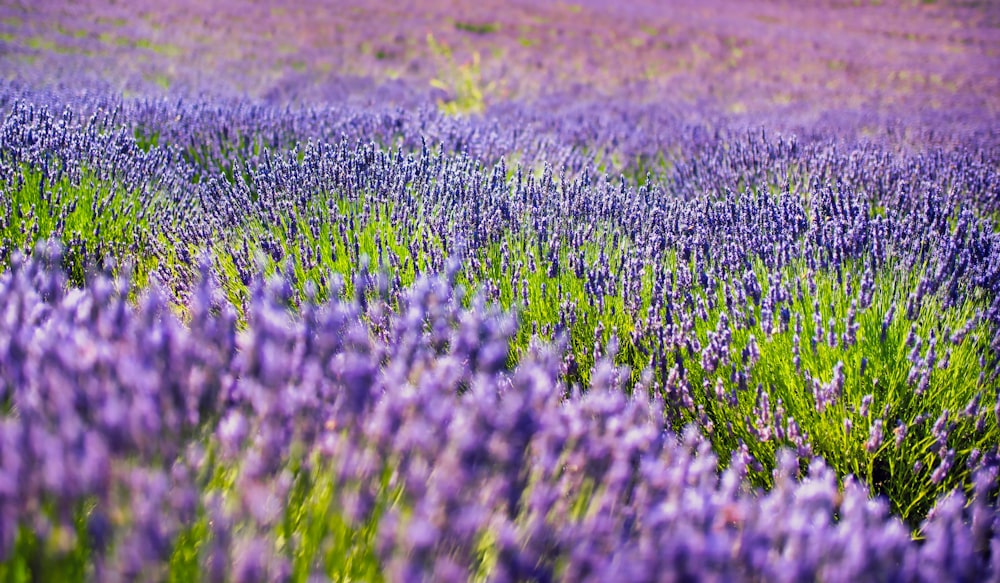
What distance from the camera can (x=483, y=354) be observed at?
1.06 meters

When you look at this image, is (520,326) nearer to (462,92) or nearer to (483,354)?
(483,354)

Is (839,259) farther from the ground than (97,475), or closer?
closer

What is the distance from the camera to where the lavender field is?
80 centimetres

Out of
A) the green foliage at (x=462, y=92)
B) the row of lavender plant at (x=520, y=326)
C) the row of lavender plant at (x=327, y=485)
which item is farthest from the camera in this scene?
the green foliage at (x=462, y=92)

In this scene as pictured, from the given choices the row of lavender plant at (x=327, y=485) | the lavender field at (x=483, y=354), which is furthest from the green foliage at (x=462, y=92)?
the row of lavender plant at (x=327, y=485)

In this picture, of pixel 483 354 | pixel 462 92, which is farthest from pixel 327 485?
pixel 462 92

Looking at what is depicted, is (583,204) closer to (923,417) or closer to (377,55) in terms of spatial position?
(923,417)

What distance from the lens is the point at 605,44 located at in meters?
13.9

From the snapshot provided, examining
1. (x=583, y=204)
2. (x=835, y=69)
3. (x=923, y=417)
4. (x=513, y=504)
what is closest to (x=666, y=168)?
(x=583, y=204)

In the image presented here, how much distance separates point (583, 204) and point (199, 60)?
335 inches

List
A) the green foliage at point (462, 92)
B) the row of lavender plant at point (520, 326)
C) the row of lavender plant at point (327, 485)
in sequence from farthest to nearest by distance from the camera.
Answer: the green foliage at point (462, 92), the row of lavender plant at point (520, 326), the row of lavender plant at point (327, 485)

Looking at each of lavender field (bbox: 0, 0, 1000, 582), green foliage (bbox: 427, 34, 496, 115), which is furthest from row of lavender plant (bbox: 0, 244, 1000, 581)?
green foliage (bbox: 427, 34, 496, 115)

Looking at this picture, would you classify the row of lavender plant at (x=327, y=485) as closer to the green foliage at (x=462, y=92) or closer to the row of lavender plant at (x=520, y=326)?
the row of lavender plant at (x=520, y=326)

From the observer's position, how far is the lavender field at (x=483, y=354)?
2.63 feet
